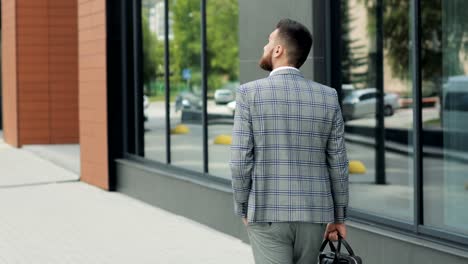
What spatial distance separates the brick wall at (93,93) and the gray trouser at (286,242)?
29.6 feet

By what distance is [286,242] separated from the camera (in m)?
4.13

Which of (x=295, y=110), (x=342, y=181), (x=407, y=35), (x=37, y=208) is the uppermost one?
(x=407, y=35)

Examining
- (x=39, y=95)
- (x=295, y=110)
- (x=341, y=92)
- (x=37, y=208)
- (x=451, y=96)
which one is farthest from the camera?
(x=39, y=95)

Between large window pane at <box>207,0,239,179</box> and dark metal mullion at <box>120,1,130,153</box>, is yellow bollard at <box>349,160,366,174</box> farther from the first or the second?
dark metal mullion at <box>120,1,130,153</box>

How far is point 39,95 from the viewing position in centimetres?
2142

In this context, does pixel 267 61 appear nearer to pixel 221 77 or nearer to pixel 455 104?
pixel 455 104

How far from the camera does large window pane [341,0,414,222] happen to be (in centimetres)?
703

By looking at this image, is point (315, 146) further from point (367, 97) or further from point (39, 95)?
point (39, 95)

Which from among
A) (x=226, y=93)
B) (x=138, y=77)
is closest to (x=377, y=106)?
(x=226, y=93)

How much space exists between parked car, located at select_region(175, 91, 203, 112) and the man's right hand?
246 inches

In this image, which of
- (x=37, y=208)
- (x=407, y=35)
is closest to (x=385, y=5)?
(x=407, y=35)

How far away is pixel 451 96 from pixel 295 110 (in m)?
2.73

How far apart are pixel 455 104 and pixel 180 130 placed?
5.10m

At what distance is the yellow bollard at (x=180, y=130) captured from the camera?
11031 millimetres
